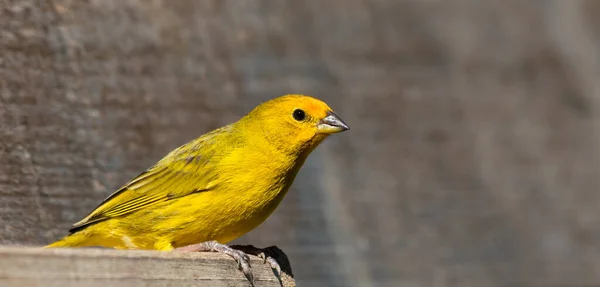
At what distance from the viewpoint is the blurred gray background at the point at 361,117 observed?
3.43m

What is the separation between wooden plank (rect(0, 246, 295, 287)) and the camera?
1.95 m

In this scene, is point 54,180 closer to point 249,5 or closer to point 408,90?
point 249,5

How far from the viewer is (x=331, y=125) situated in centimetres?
381

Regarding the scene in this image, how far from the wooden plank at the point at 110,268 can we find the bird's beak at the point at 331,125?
1258 mm

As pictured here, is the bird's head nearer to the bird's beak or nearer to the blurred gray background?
the bird's beak

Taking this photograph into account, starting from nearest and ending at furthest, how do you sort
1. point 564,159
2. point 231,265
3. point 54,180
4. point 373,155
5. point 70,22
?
point 231,265 < point 54,180 < point 70,22 < point 373,155 < point 564,159

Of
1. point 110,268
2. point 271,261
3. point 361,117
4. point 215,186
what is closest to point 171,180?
point 215,186

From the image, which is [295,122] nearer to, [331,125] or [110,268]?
[331,125]

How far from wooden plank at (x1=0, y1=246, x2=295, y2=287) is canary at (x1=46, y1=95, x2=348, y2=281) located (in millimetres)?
497

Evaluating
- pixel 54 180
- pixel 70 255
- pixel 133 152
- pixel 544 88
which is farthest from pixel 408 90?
pixel 70 255

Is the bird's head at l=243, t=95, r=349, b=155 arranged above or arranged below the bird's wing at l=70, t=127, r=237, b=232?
above

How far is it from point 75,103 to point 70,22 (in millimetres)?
333

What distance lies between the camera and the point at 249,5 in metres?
4.23

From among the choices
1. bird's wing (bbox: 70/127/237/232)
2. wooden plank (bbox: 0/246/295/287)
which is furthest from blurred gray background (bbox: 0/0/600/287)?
wooden plank (bbox: 0/246/295/287)
